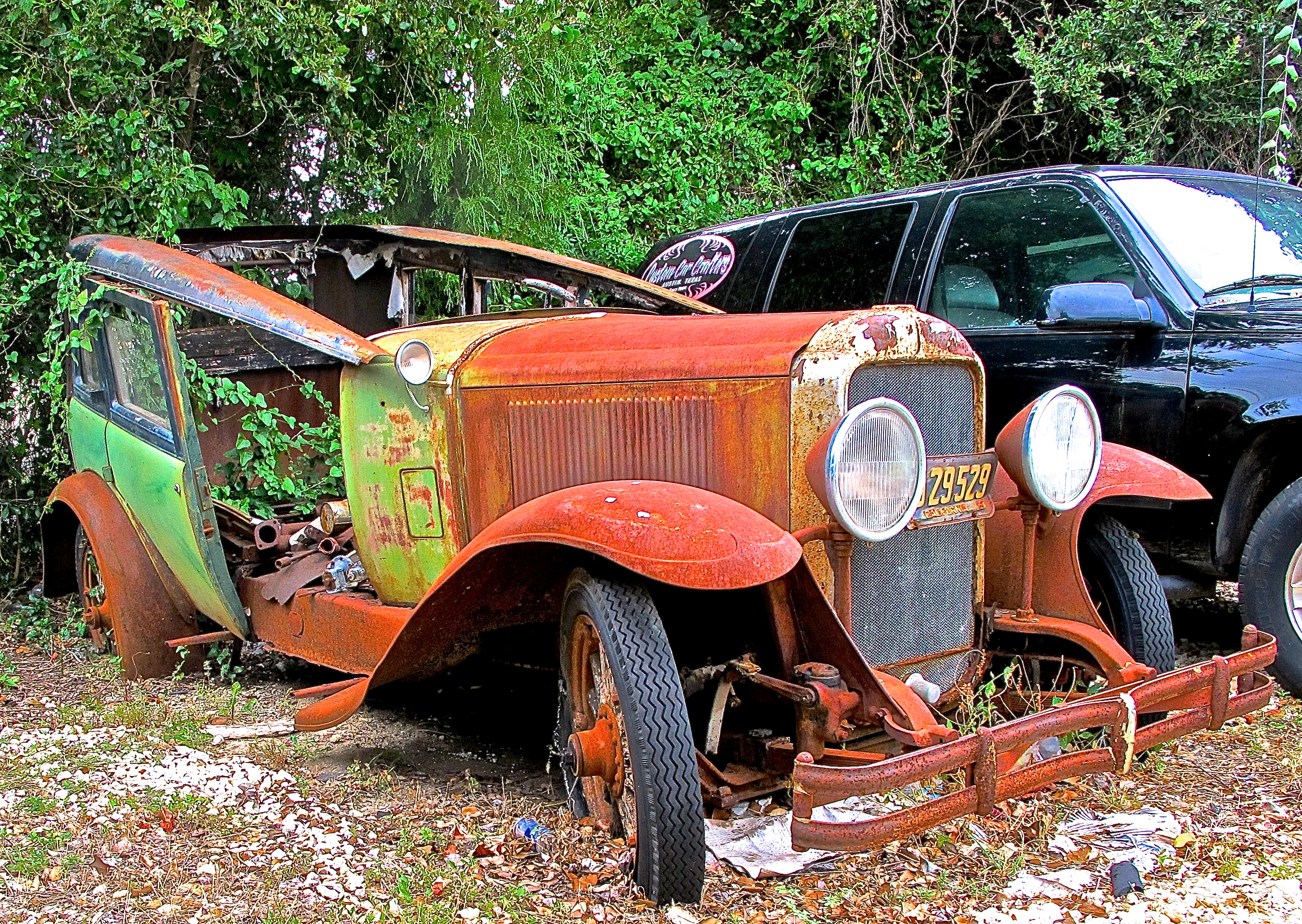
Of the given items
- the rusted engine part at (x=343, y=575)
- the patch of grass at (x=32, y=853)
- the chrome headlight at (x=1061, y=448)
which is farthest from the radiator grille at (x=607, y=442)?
the patch of grass at (x=32, y=853)

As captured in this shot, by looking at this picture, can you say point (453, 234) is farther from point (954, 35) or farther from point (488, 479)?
point (954, 35)

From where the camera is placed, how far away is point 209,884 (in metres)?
2.86

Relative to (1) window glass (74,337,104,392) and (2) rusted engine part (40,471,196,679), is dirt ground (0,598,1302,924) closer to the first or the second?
(2) rusted engine part (40,471,196,679)

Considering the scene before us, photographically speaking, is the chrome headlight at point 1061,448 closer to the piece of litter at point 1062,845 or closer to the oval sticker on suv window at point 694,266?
the piece of litter at point 1062,845

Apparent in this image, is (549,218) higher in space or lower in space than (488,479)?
higher

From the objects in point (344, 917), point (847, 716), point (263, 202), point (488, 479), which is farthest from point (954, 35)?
point (344, 917)

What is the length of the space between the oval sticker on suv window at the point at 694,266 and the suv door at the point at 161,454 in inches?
111

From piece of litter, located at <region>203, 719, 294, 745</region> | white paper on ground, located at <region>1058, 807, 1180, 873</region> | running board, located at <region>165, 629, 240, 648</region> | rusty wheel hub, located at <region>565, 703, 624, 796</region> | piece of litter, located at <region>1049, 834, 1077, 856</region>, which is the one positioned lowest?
white paper on ground, located at <region>1058, 807, 1180, 873</region>

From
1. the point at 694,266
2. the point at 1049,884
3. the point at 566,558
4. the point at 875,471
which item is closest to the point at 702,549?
the point at 875,471

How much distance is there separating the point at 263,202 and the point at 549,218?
172cm

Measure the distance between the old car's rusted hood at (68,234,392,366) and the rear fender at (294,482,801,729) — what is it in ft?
2.99

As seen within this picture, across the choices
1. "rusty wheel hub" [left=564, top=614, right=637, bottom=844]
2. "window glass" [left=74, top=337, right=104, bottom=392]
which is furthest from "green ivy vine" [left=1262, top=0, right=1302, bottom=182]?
"window glass" [left=74, top=337, right=104, bottom=392]

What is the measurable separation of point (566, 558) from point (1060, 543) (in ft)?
4.72

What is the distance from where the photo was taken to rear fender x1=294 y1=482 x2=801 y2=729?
2.55 m
